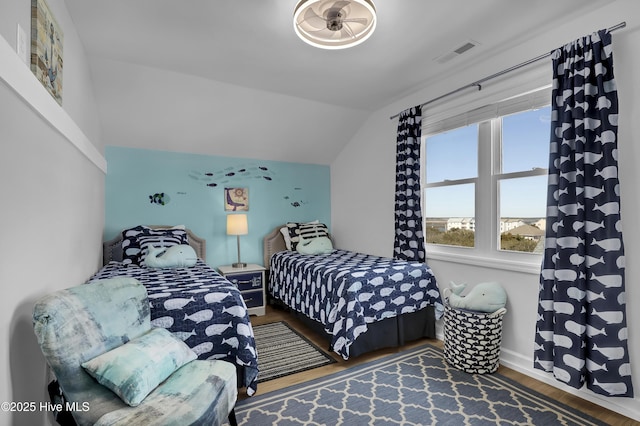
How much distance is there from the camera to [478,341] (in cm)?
237

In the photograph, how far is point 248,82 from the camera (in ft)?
10.5

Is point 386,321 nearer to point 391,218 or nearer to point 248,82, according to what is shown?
point 391,218

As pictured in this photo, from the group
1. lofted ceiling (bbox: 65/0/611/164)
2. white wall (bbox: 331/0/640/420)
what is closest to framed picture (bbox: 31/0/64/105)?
lofted ceiling (bbox: 65/0/611/164)

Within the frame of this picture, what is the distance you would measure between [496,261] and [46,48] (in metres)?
3.19

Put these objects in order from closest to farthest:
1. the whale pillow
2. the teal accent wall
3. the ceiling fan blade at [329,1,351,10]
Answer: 1. the ceiling fan blade at [329,1,351,10]
2. the whale pillow
3. the teal accent wall

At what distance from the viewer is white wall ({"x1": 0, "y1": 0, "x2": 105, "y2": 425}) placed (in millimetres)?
1185

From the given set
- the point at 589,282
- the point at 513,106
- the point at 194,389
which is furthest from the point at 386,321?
the point at 513,106

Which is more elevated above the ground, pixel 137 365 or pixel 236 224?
pixel 236 224

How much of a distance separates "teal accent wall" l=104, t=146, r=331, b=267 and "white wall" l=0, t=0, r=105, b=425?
1561 millimetres

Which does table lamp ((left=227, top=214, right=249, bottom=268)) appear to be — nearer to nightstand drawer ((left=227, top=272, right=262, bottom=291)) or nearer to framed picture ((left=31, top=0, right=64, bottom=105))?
nightstand drawer ((left=227, top=272, right=262, bottom=291))

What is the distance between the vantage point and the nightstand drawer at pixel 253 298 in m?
3.76

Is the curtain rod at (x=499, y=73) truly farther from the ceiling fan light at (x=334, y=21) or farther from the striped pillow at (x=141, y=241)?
the striped pillow at (x=141, y=241)

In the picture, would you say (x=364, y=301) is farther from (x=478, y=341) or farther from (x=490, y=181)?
(x=490, y=181)

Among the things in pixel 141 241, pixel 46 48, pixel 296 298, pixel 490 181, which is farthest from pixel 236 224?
pixel 490 181
